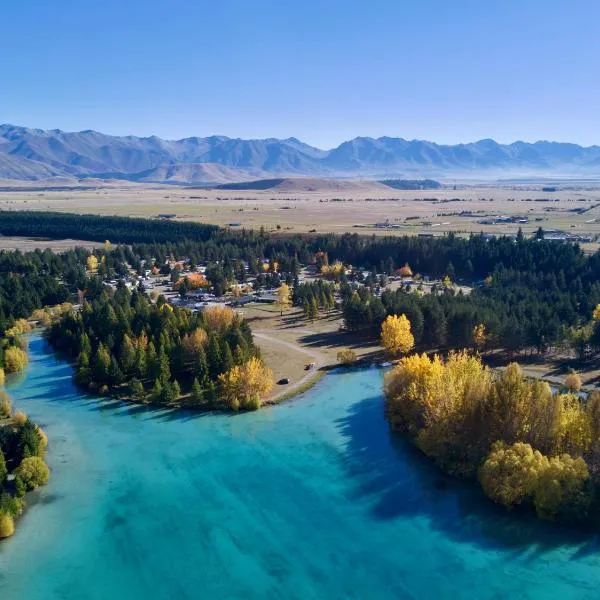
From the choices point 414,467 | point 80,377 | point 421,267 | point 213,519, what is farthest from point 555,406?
point 421,267

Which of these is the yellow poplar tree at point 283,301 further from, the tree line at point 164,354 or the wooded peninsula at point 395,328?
the tree line at point 164,354

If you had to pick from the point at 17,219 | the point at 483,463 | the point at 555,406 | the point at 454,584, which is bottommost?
the point at 454,584

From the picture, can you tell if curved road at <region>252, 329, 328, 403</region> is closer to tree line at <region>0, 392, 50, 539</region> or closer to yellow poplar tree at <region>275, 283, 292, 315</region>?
yellow poplar tree at <region>275, 283, 292, 315</region>

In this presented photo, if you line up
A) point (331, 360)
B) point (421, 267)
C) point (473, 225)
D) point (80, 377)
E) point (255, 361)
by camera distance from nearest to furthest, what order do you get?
point (255, 361), point (80, 377), point (331, 360), point (421, 267), point (473, 225)

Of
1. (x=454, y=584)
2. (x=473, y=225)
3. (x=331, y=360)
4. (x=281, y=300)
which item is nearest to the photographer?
(x=454, y=584)

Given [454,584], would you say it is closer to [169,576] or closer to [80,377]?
[169,576]

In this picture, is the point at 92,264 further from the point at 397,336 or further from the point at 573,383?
the point at 573,383

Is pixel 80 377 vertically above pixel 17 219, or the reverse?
pixel 17 219
